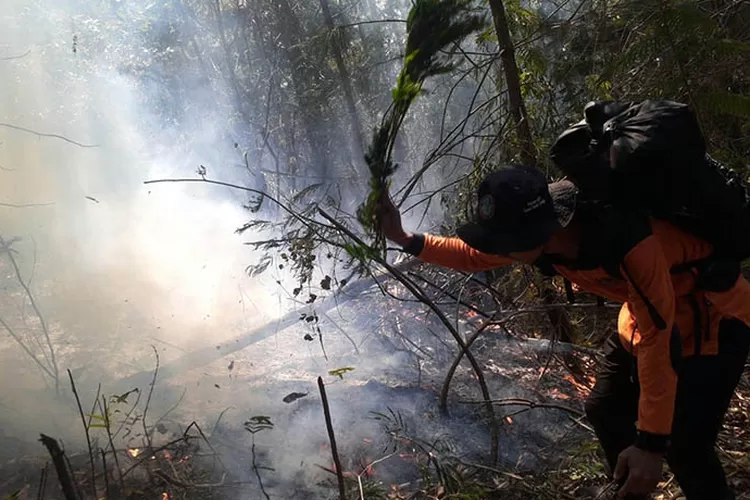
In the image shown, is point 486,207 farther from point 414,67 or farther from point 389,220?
point 414,67

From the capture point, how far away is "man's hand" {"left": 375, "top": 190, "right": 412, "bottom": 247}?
2.10 meters

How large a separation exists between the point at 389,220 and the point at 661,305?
3.61ft

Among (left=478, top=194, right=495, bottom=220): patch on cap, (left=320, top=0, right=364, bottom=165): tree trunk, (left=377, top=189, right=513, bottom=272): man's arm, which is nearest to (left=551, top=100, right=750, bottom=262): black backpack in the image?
(left=478, top=194, right=495, bottom=220): patch on cap

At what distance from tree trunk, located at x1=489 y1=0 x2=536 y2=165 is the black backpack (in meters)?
1.98

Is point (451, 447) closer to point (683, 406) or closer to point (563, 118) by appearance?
point (683, 406)

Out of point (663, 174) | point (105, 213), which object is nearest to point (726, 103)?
point (663, 174)

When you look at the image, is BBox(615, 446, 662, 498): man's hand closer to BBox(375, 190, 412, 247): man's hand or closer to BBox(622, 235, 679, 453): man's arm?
BBox(622, 235, 679, 453): man's arm

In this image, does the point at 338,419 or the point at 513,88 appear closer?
the point at 513,88

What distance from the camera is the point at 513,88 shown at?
12.9 feet

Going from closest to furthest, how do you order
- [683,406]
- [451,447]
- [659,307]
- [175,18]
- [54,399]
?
[659,307]
[683,406]
[451,447]
[54,399]
[175,18]

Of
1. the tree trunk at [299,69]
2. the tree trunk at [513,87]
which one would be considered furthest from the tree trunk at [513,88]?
the tree trunk at [299,69]

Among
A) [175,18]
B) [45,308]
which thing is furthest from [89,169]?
[45,308]

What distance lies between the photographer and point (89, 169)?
464 inches

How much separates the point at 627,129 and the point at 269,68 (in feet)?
34.0
